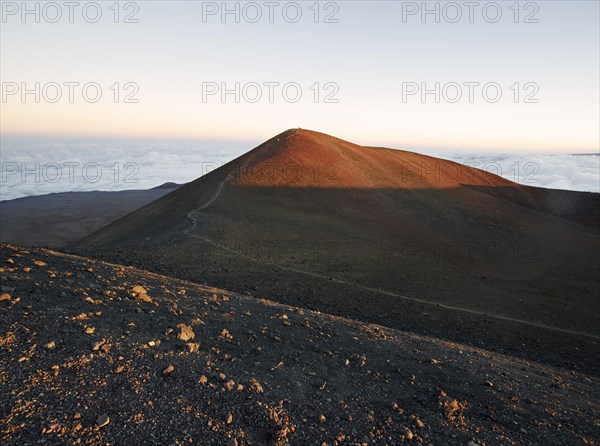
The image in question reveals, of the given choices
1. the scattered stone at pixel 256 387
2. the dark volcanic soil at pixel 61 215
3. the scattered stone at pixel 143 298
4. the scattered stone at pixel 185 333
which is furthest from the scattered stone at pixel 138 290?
the dark volcanic soil at pixel 61 215

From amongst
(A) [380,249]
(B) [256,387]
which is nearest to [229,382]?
(B) [256,387]

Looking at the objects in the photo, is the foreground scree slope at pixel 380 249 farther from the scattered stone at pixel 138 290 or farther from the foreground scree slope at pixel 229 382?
the foreground scree slope at pixel 229 382

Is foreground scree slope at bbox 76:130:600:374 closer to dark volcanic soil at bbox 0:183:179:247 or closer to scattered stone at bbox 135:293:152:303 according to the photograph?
scattered stone at bbox 135:293:152:303

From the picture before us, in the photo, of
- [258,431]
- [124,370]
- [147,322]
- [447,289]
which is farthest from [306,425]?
[447,289]

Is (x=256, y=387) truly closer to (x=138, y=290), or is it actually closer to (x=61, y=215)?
(x=138, y=290)

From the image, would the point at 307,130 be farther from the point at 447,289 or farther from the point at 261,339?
the point at 261,339

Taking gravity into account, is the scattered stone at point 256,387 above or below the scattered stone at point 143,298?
below
